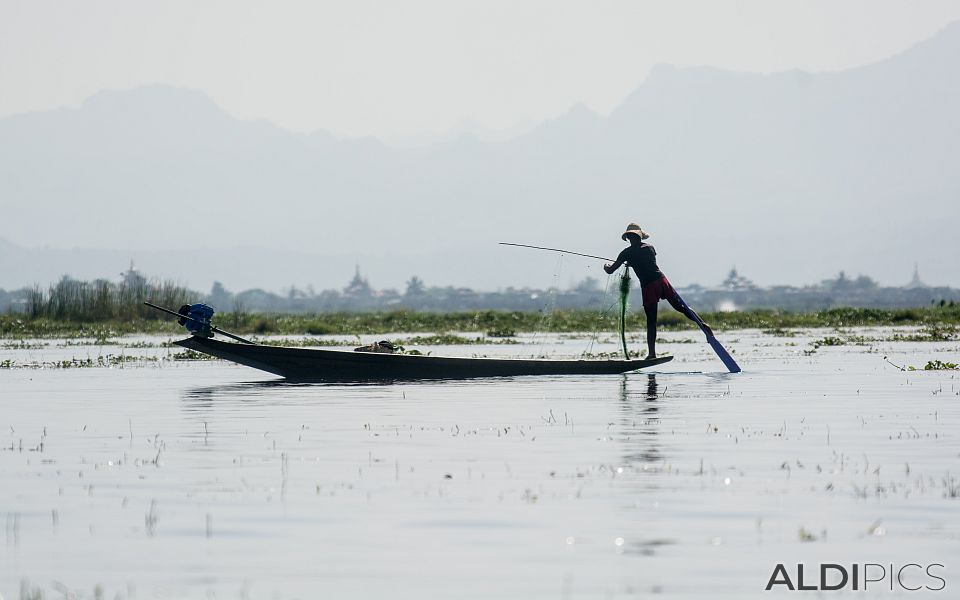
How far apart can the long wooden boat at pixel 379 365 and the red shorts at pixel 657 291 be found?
116cm

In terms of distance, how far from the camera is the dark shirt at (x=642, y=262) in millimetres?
27016

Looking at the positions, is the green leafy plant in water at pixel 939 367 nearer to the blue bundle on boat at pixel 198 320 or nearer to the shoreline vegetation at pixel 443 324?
the blue bundle on boat at pixel 198 320

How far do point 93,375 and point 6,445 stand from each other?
13390 millimetres

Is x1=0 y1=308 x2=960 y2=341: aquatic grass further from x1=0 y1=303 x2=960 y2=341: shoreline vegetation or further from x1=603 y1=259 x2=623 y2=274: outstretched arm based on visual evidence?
x1=603 y1=259 x2=623 y2=274: outstretched arm

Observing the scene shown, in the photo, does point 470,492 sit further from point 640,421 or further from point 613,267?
point 613,267

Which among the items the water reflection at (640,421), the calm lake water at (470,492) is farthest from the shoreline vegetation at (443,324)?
the calm lake water at (470,492)

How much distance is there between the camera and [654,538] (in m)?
9.91

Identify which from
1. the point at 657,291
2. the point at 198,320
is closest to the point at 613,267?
the point at 657,291

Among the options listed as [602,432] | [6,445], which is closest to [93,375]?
[6,445]

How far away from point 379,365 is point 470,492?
1402cm

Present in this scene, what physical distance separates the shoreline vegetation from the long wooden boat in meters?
23.5

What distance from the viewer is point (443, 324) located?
6488 centimetres

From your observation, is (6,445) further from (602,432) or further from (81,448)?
(602,432)

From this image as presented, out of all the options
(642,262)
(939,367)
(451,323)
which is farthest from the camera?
(451,323)
